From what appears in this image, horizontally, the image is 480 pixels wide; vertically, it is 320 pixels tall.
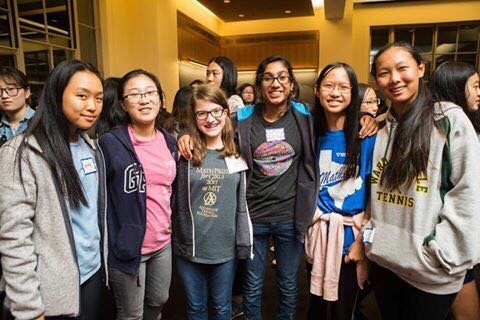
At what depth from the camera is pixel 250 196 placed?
1.75 meters

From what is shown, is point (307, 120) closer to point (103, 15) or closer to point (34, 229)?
point (34, 229)

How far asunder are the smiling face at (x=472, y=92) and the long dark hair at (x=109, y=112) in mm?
1882

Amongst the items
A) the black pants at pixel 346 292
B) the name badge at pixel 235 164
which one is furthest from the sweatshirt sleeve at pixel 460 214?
the name badge at pixel 235 164

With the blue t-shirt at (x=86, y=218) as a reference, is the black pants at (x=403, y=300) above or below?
below

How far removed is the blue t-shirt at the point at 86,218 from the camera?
1.24m

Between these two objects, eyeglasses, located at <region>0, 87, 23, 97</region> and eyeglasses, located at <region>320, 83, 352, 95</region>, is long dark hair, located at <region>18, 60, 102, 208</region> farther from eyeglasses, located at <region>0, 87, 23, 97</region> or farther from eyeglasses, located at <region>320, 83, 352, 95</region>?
eyeglasses, located at <region>0, 87, 23, 97</region>

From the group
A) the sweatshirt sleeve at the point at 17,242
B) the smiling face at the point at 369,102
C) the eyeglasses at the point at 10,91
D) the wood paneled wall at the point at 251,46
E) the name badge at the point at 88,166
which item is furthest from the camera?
the wood paneled wall at the point at 251,46

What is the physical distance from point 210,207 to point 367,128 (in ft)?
2.72

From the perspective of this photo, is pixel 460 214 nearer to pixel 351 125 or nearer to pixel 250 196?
pixel 351 125

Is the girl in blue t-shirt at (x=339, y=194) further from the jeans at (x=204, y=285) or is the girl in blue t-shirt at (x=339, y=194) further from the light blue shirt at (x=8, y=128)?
the light blue shirt at (x=8, y=128)

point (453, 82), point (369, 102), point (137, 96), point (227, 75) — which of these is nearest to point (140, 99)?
point (137, 96)

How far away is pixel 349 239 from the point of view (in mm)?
1582

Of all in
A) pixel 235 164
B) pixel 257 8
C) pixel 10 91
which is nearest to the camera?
pixel 235 164

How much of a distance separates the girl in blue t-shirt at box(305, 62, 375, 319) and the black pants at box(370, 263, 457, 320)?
0.30 feet
